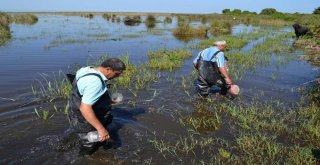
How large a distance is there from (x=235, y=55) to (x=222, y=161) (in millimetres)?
11188

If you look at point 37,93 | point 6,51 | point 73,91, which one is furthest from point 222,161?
point 6,51

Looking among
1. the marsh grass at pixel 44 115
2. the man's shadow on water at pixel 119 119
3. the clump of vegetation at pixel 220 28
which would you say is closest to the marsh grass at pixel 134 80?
the man's shadow on water at pixel 119 119

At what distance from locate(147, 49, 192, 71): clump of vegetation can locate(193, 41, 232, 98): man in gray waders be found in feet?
14.4

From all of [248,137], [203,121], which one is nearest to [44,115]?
[203,121]

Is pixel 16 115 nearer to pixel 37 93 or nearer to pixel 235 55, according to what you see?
pixel 37 93

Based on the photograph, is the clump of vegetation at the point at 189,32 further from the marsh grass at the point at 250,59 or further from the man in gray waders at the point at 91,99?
the man in gray waders at the point at 91,99

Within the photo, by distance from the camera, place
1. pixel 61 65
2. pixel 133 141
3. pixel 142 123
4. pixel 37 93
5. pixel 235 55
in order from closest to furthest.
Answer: pixel 133 141
pixel 142 123
pixel 37 93
pixel 61 65
pixel 235 55

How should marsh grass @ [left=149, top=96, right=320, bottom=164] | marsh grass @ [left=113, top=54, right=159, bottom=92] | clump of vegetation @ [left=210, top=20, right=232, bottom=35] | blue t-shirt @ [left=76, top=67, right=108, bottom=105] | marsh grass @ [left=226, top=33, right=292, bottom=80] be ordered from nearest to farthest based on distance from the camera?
blue t-shirt @ [left=76, top=67, right=108, bottom=105], marsh grass @ [left=149, top=96, right=320, bottom=164], marsh grass @ [left=113, top=54, right=159, bottom=92], marsh grass @ [left=226, top=33, right=292, bottom=80], clump of vegetation @ [left=210, top=20, right=232, bottom=35]

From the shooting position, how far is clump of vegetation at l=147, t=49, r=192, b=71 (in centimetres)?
1327

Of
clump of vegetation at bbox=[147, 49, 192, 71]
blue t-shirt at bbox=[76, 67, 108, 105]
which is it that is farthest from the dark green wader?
clump of vegetation at bbox=[147, 49, 192, 71]

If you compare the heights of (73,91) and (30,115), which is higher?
(73,91)

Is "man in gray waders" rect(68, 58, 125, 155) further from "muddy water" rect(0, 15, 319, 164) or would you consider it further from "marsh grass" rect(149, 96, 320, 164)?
"marsh grass" rect(149, 96, 320, 164)

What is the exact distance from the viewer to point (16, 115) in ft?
25.3

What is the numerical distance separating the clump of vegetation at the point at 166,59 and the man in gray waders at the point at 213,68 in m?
4.38
